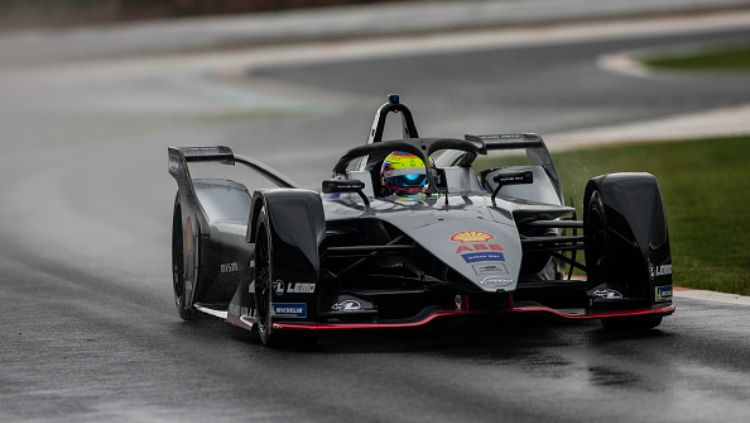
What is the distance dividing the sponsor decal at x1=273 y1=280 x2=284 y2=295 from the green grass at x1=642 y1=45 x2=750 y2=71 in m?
32.5

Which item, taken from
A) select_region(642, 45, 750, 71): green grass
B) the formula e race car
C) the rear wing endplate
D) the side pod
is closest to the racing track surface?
the formula e race car

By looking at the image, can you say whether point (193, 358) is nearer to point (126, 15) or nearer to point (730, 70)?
point (730, 70)

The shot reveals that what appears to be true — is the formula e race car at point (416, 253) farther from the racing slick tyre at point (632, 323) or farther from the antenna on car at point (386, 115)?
the antenna on car at point (386, 115)

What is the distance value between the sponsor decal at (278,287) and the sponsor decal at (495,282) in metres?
1.29

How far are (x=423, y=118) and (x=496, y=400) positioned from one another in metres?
25.7

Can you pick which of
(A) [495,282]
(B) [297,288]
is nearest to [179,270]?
(B) [297,288]

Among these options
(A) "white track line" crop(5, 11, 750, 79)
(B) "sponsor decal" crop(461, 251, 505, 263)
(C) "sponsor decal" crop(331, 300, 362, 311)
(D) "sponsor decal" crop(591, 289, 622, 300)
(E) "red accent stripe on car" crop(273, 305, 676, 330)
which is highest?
(A) "white track line" crop(5, 11, 750, 79)

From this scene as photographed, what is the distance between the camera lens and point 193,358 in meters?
10.5

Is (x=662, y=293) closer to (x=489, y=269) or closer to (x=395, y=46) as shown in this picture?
(x=489, y=269)

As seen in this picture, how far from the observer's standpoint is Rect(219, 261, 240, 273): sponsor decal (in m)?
12.0

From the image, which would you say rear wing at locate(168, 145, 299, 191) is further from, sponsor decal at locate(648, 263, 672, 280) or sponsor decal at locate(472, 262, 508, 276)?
sponsor decal at locate(648, 263, 672, 280)

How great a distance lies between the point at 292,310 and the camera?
10.4 meters

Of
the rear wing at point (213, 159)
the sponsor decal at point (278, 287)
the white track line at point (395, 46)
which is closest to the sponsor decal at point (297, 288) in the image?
the sponsor decal at point (278, 287)

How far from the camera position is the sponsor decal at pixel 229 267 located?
39.5ft
